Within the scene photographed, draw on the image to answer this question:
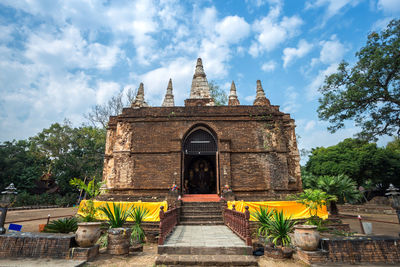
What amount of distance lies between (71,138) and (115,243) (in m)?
26.3

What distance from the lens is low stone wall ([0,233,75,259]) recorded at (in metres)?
4.89

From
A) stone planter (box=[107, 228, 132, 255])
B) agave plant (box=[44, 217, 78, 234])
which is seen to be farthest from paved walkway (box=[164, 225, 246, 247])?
agave plant (box=[44, 217, 78, 234])

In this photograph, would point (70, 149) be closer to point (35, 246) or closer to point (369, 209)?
point (35, 246)

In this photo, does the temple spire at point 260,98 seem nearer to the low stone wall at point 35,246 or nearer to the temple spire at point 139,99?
the temple spire at point 139,99

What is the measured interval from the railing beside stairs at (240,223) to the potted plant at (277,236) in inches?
24.3

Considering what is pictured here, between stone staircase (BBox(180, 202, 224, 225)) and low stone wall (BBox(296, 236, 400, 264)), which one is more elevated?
stone staircase (BBox(180, 202, 224, 225))

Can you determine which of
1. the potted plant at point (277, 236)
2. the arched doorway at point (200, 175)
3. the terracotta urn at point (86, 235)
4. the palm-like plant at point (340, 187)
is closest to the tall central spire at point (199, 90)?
the arched doorway at point (200, 175)

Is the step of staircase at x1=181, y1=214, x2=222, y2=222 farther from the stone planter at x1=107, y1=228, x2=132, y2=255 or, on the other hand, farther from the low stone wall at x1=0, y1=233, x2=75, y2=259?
the low stone wall at x1=0, y1=233, x2=75, y2=259

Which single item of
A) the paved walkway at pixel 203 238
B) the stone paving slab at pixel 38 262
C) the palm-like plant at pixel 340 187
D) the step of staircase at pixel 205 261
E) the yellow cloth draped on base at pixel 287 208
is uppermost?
the palm-like plant at pixel 340 187

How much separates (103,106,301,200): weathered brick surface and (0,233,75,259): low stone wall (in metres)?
6.54

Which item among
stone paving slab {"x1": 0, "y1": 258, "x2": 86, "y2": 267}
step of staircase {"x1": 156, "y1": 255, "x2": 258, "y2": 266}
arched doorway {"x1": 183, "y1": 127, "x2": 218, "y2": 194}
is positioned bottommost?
step of staircase {"x1": 156, "y1": 255, "x2": 258, "y2": 266}

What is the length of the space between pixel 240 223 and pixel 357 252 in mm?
2844

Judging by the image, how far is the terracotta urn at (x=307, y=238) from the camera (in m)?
4.97

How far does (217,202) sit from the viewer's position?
958 cm
